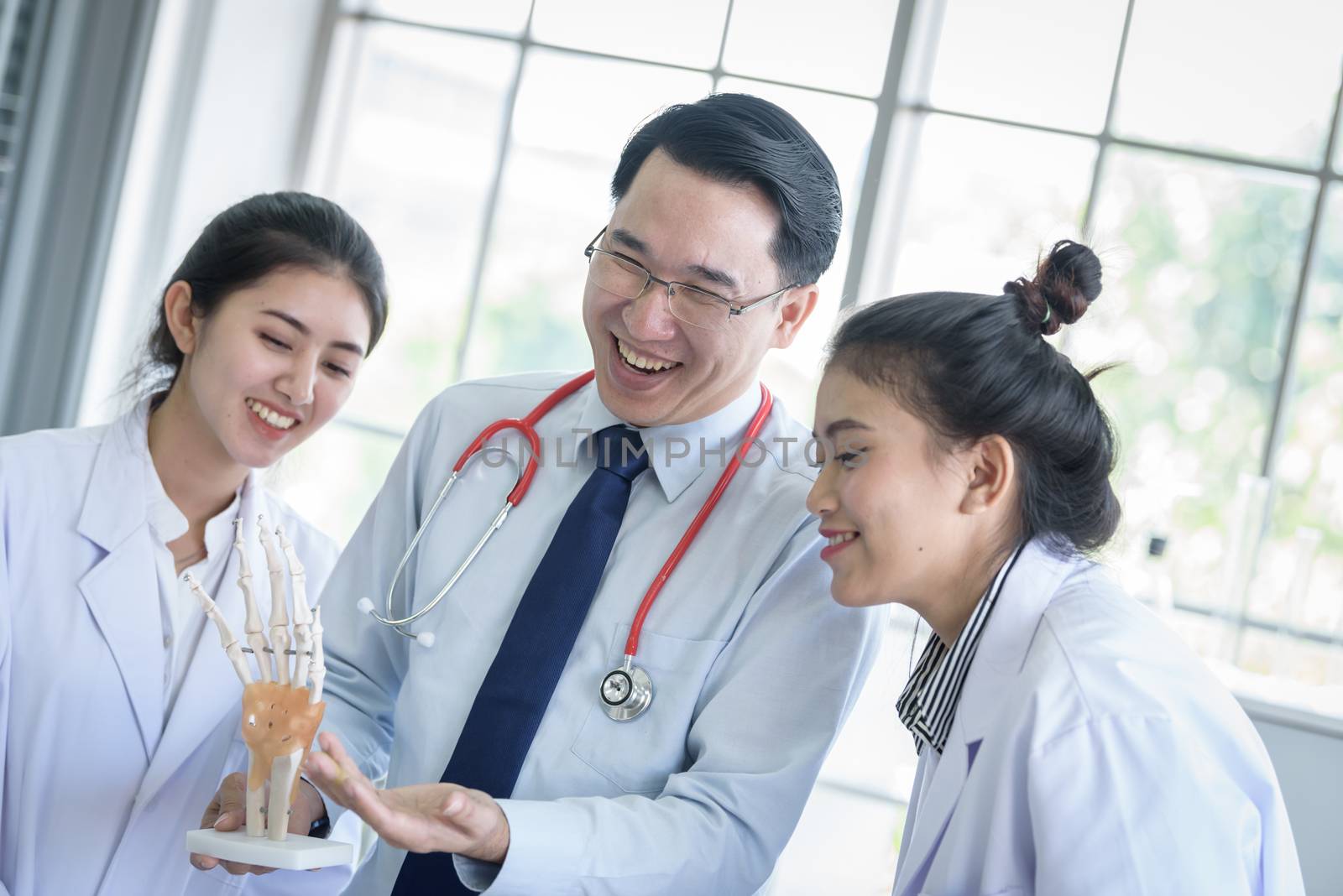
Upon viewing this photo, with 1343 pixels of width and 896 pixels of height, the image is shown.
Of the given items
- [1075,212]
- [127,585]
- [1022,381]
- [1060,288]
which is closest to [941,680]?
[1022,381]

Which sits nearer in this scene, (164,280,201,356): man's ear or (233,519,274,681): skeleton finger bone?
(233,519,274,681): skeleton finger bone

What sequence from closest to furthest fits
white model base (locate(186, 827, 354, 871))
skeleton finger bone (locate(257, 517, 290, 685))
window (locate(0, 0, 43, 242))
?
white model base (locate(186, 827, 354, 871)) → skeleton finger bone (locate(257, 517, 290, 685)) → window (locate(0, 0, 43, 242))

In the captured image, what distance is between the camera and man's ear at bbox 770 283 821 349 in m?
1.63

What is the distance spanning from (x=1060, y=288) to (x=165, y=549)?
145 cm

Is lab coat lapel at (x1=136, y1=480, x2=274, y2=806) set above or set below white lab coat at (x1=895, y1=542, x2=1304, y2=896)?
below

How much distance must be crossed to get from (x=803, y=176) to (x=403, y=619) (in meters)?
0.82

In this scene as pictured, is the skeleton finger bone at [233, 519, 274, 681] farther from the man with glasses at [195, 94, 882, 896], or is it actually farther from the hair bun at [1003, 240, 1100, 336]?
the hair bun at [1003, 240, 1100, 336]

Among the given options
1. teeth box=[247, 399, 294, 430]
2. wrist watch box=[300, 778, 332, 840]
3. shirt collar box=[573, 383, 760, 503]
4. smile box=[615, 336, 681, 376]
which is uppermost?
smile box=[615, 336, 681, 376]

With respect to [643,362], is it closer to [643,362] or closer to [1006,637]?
[643,362]

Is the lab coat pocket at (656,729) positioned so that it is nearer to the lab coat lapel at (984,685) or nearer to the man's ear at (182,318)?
the lab coat lapel at (984,685)

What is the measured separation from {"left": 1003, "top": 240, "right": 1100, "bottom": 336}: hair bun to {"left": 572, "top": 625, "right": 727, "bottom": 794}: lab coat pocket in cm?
59

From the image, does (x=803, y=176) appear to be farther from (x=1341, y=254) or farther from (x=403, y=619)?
(x=1341, y=254)

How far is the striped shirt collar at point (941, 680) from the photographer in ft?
4.59

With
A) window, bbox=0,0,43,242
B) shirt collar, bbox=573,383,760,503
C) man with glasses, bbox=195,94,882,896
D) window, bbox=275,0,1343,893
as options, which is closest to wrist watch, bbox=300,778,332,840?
man with glasses, bbox=195,94,882,896
